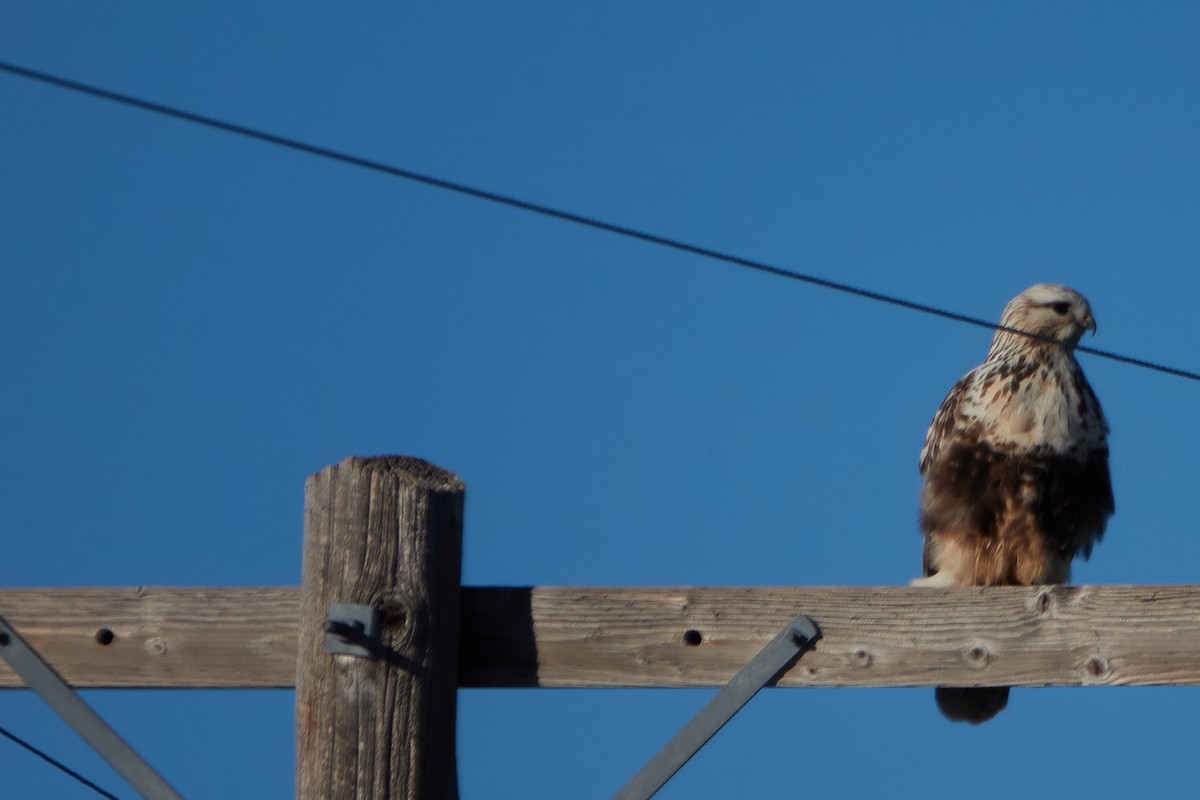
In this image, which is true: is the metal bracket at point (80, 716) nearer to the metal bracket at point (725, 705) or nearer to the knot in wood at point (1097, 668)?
the metal bracket at point (725, 705)

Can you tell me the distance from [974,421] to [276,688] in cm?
285

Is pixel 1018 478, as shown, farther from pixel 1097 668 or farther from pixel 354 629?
pixel 354 629

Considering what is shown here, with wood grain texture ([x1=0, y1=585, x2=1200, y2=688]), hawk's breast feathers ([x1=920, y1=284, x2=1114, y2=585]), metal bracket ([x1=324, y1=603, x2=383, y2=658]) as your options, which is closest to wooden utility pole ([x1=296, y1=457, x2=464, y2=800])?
metal bracket ([x1=324, y1=603, x2=383, y2=658])

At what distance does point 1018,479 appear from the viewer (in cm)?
504

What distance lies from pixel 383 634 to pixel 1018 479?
2.78 meters

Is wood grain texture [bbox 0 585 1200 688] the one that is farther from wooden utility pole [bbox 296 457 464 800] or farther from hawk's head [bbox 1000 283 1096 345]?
hawk's head [bbox 1000 283 1096 345]

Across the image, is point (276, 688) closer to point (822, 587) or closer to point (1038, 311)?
point (822, 587)

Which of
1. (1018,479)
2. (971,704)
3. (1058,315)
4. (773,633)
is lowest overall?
(773,633)

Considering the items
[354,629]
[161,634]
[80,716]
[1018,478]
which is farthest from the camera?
[1018,478]

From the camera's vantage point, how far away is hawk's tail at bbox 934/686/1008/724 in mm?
4199

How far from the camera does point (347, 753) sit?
2705 mm

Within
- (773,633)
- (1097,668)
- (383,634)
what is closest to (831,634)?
(773,633)

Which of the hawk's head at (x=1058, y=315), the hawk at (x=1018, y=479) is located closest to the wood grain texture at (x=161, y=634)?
the hawk at (x=1018, y=479)

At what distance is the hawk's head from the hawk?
0.60 m
